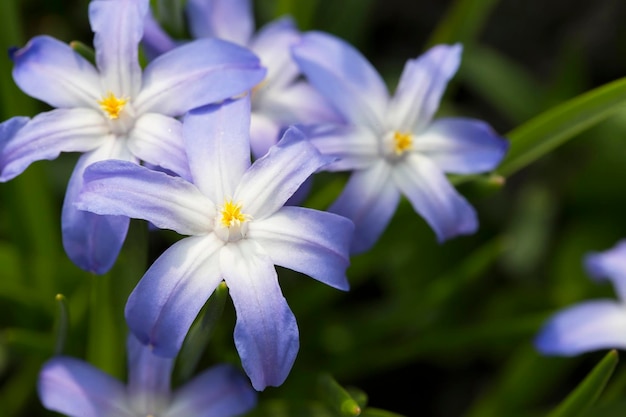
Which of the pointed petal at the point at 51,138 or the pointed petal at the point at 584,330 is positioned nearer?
the pointed petal at the point at 51,138

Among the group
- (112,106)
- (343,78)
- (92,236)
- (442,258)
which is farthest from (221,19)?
(442,258)

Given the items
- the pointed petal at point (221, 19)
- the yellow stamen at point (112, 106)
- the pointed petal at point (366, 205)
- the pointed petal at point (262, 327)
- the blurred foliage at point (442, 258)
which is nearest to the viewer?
the pointed petal at point (262, 327)

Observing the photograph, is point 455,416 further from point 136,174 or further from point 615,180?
point 136,174

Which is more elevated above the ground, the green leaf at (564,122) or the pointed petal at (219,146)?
the green leaf at (564,122)

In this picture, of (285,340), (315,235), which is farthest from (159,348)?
(315,235)

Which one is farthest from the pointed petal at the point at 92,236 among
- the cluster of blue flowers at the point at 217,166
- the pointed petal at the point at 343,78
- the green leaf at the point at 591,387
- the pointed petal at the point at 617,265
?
the pointed petal at the point at 617,265

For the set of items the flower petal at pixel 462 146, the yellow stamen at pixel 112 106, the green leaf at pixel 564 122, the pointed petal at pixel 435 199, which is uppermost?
the green leaf at pixel 564 122

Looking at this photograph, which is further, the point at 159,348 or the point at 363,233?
the point at 363,233

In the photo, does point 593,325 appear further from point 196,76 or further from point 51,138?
point 51,138

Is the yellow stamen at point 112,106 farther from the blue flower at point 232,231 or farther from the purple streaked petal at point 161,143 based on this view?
the blue flower at point 232,231
